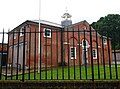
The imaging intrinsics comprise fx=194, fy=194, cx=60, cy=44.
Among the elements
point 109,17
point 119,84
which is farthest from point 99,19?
point 119,84

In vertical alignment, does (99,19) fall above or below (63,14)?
above

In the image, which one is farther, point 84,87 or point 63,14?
point 63,14

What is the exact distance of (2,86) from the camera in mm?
5430

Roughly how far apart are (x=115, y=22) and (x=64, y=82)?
1874 inches

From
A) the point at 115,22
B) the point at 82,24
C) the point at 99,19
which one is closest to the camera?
the point at 82,24

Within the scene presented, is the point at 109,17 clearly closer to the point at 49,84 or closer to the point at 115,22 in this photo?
the point at 115,22

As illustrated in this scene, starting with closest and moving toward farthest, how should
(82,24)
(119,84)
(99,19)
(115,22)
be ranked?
(119,84)
(82,24)
(115,22)
(99,19)

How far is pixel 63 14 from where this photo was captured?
1226 inches

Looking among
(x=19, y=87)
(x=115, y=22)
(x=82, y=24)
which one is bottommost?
(x=19, y=87)

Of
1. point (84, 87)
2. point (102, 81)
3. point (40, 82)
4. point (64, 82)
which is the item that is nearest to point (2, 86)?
point (40, 82)

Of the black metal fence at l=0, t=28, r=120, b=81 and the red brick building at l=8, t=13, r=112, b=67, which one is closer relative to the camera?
the black metal fence at l=0, t=28, r=120, b=81

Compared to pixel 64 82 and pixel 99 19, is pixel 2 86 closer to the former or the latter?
pixel 64 82

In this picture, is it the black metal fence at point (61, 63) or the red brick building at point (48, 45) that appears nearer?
the black metal fence at point (61, 63)

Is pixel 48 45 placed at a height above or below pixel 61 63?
above
